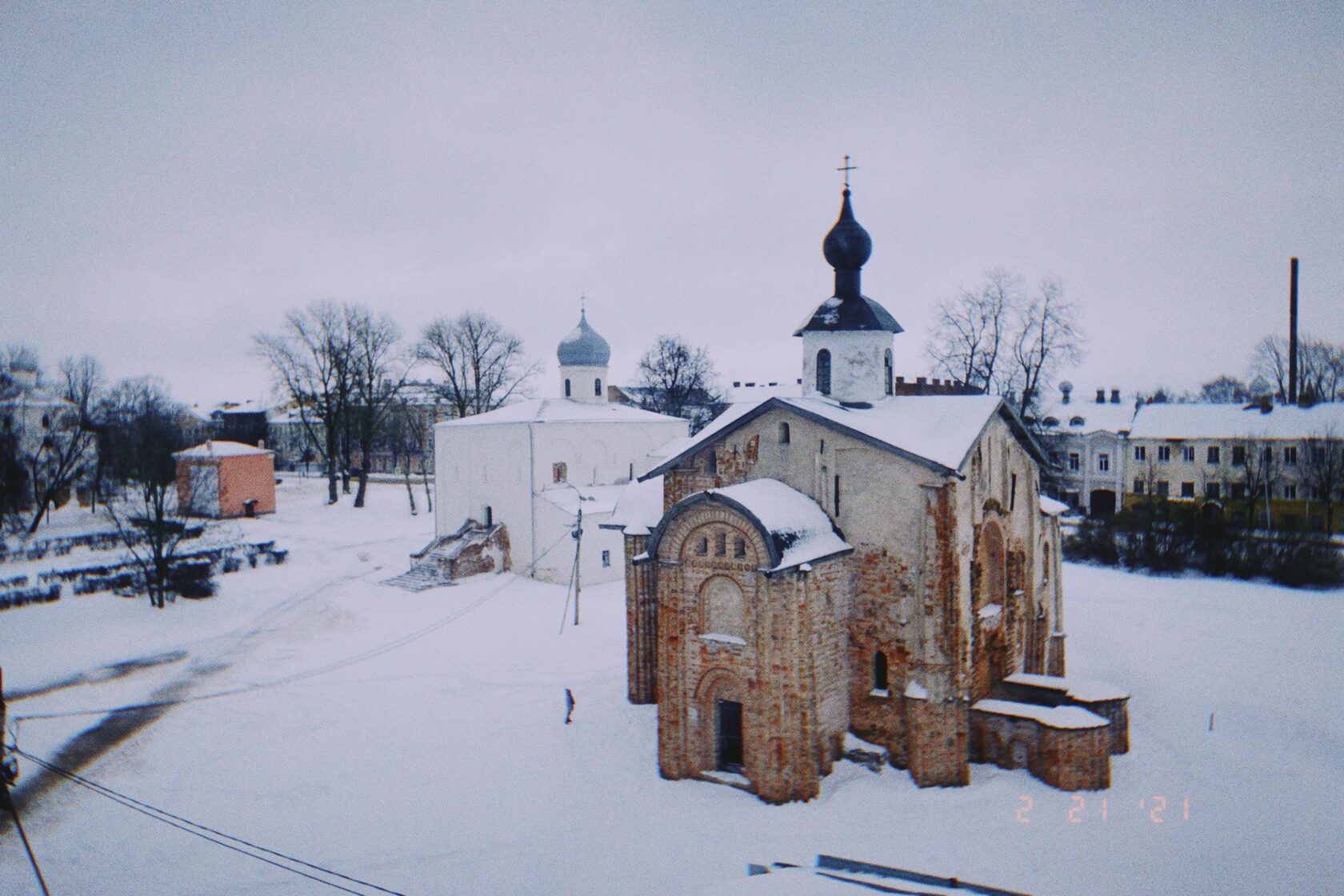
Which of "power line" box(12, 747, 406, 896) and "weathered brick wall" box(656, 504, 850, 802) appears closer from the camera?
"power line" box(12, 747, 406, 896)

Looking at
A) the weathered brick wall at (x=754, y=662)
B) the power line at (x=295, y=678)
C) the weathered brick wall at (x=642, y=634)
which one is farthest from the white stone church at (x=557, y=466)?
the weathered brick wall at (x=754, y=662)

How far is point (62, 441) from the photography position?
122 feet

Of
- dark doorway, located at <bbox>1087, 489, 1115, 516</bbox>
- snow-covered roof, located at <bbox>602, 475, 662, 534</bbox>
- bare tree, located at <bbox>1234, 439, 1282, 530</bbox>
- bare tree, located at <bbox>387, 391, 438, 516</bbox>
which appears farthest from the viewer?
bare tree, located at <bbox>387, 391, 438, 516</bbox>

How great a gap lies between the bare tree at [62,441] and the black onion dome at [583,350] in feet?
73.5

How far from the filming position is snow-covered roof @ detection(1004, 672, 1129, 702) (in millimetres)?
12820

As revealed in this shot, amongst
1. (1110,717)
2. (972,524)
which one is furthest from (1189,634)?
(972,524)

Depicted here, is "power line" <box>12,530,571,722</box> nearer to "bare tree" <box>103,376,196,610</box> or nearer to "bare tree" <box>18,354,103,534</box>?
"bare tree" <box>103,376,196,610</box>

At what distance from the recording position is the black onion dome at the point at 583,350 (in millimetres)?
28188

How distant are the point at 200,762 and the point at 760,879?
9828 millimetres

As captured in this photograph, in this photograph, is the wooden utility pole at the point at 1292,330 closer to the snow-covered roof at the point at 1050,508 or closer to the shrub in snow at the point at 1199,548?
the shrub in snow at the point at 1199,548

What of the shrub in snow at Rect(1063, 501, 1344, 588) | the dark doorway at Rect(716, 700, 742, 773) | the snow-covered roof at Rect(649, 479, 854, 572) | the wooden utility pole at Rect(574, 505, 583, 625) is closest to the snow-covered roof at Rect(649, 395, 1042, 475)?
the snow-covered roof at Rect(649, 479, 854, 572)

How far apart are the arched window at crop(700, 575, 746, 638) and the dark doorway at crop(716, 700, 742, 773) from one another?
4.14 feet

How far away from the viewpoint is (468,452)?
27.6m

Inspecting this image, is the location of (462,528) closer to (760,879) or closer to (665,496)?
(665,496)
